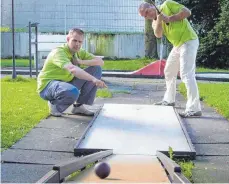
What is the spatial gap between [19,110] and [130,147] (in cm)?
274

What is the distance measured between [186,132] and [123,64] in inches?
452

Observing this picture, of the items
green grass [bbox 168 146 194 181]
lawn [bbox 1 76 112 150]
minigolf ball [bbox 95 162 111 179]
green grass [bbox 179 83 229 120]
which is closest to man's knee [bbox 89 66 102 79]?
lawn [bbox 1 76 112 150]

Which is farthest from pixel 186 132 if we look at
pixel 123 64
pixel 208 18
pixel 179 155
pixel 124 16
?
pixel 124 16

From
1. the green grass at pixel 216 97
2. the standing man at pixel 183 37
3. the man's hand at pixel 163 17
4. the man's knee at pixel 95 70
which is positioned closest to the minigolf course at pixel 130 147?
Answer: the standing man at pixel 183 37

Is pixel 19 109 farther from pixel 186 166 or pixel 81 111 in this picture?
pixel 186 166

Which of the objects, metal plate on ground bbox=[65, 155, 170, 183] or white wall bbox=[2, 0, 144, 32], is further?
white wall bbox=[2, 0, 144, 32]

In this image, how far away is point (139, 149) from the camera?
16.3 feet

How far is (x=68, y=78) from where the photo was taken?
22.6 ft

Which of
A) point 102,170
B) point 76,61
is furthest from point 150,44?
point 102,170

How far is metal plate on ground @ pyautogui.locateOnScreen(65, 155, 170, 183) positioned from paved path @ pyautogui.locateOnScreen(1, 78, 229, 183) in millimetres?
351

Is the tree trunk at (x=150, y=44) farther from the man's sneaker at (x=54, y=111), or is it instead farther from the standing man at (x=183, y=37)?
the man's sneaker at (x=54, y=111)

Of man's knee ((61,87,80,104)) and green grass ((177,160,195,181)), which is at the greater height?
man's knee ((61,87,80,104))

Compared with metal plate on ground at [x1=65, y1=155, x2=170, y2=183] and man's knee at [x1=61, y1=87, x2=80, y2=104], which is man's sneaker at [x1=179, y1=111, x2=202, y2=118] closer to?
man's knee at [x1=61, y1=87, x2=80, y2=104]

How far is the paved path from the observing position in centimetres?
429
